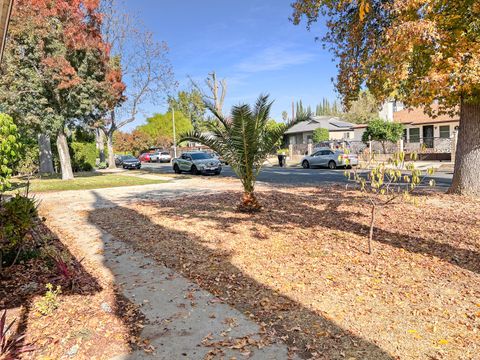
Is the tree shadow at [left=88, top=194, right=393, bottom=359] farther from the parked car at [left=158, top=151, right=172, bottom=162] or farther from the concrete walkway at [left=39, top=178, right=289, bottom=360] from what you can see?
the parked car at [left=158, top=151, right=172, bottom=162]

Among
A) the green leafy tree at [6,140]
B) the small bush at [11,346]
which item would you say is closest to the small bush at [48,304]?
the small bush at [11,346]

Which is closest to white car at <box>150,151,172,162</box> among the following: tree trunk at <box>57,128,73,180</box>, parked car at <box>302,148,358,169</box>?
parked car at <box>302,148,358,169</box>

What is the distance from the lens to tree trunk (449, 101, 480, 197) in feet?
31.3

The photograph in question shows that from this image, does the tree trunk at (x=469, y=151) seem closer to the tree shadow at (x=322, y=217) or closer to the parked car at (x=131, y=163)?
the tree shadow at (x=322, y=217)

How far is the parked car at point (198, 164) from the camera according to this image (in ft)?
78.4

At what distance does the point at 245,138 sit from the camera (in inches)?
332

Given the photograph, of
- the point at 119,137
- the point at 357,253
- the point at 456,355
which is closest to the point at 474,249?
the point at 357,253

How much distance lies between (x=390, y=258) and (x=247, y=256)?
6.95 feet

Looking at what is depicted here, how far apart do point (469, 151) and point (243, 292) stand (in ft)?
27.6

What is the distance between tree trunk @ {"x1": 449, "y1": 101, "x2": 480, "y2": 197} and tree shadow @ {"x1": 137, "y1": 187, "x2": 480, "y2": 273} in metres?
2.77

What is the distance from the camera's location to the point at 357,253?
17.9 feet

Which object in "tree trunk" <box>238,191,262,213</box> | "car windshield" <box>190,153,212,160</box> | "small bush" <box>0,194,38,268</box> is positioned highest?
"car windshield" <box>190,153,212,160</box>

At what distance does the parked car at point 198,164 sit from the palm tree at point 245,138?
14.8 m

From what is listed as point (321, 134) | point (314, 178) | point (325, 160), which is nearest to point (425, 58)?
point (314, 178)
